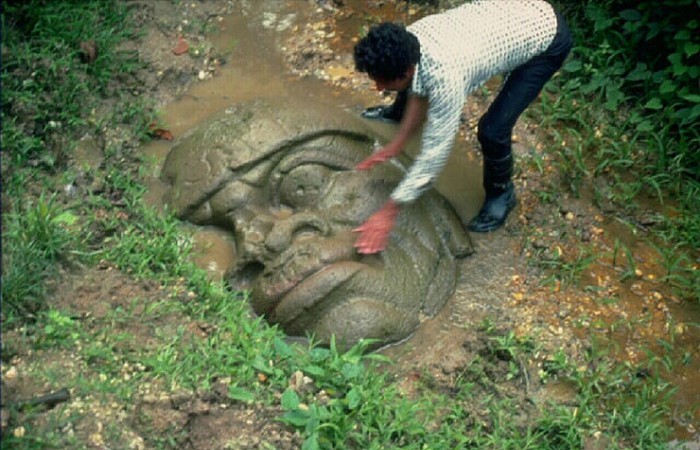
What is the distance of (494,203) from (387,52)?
156 cm

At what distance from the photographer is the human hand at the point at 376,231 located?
4984mm

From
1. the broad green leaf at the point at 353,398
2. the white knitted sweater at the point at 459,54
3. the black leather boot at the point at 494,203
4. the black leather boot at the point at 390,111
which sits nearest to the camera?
the broad green leaf at the point at 353,398

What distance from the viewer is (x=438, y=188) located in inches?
232

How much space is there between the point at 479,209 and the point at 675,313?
1.24 metres

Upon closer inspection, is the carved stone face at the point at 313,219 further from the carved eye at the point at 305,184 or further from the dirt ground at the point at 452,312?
the dirt ground at the point at 452,312

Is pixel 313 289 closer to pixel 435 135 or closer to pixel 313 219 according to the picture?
pixel 313 219

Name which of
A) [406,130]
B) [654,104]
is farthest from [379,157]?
[654,104]

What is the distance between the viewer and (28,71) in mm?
5977

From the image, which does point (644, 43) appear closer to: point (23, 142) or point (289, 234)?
point (289, 234)

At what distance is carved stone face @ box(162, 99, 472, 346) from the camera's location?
494cm

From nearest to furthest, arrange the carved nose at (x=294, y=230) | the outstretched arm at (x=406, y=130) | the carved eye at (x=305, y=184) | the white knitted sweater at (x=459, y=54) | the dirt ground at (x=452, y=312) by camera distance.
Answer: the dirt ground at (x=452, y=312) < the white knitted sweater at (x=459, y=54) < the outstretched arm at (x=406, y=130) < the carved nose at (x=294, y=230) < the carved eye at (x=305, y=184)

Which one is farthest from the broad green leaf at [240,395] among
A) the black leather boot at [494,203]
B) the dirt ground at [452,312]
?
the black leather boot at [494,203]

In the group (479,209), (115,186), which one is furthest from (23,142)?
(479,209)

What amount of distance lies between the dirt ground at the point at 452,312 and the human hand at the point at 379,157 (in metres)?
0.79
